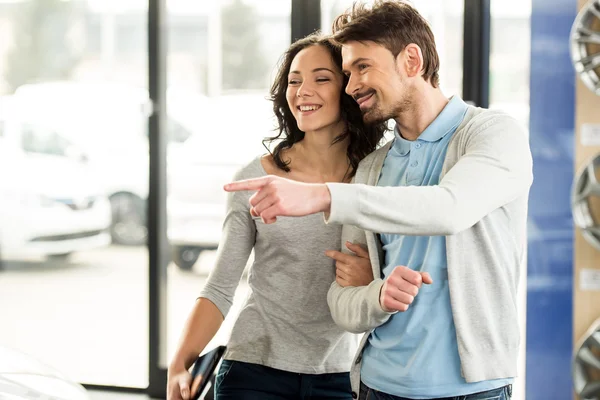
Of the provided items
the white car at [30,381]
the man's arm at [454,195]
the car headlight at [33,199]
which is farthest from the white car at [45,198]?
the man's arm at [454,195]

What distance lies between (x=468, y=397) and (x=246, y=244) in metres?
0.68

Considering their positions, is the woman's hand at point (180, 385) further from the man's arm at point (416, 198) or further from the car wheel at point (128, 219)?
the car wheel at point (128, 219)

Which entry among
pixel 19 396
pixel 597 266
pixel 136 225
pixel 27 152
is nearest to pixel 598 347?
pixel 597 266

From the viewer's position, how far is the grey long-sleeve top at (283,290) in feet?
6.21

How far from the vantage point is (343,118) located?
197 cm

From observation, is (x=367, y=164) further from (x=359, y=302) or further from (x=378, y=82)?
(x=359, y=302)

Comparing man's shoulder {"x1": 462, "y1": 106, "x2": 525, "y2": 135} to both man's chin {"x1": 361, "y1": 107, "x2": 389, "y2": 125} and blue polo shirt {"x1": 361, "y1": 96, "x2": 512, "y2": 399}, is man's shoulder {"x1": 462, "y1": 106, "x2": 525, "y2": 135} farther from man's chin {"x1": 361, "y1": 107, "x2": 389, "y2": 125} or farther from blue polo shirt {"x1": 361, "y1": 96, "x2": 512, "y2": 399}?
man's chin {"x1": 361, "y1": 107, "x2": 389, "y2": 125}

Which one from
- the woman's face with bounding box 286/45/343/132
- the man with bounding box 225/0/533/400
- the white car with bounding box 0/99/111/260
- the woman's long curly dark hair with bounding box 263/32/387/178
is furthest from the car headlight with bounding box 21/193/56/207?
the man with bounding box 225/0/533/400

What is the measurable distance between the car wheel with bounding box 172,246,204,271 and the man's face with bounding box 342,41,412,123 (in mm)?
2416

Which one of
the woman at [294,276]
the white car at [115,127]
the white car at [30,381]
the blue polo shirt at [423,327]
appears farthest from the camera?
the white car at [115,127]

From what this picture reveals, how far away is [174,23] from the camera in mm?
3779

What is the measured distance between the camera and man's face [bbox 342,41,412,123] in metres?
1.64

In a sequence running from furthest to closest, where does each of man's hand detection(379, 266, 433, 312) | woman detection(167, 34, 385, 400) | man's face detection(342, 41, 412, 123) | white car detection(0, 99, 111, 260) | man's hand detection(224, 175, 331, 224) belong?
1. white car detection(0, 99, 111, 260)
2. woman detection(167, 34, 385, 400)
3. man's face detection(342, 41, 412, 123)
4. man's hand detection(379, 266, 433, 312)
5. man's hand detection(224, 175, 331, 224)

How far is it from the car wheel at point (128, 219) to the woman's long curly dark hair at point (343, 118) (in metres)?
2.06
